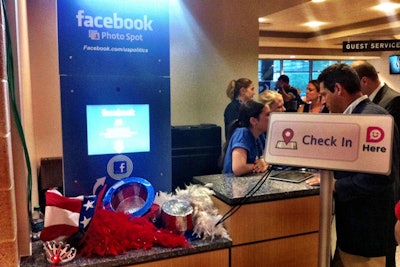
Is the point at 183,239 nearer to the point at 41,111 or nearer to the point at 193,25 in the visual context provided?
the point at 41,111

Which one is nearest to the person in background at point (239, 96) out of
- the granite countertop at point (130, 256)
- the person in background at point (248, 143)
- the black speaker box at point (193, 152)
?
the black speaker box at point (193, 152)

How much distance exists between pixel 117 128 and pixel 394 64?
1131 cm

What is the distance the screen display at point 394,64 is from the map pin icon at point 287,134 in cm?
1102

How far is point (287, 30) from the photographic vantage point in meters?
9.17

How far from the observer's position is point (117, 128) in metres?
1.74

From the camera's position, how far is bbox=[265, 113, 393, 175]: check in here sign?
1279 mm

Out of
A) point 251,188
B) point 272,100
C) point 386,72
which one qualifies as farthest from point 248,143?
point 386,72

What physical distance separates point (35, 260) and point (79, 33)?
0.94 m

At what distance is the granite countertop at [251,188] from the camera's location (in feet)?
5.77

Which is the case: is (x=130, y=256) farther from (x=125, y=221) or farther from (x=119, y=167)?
(x=119, y=167)

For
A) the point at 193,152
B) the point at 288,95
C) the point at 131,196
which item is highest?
the point at 288,95

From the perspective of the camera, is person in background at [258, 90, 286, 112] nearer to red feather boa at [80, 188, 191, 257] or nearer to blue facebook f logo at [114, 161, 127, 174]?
blue facebook f logo at [114, 161, 127, 174]

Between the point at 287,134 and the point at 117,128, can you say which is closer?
the point at 287,134

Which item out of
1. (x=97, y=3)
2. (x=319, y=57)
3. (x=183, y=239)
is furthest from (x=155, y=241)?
(x=319, y=57)
